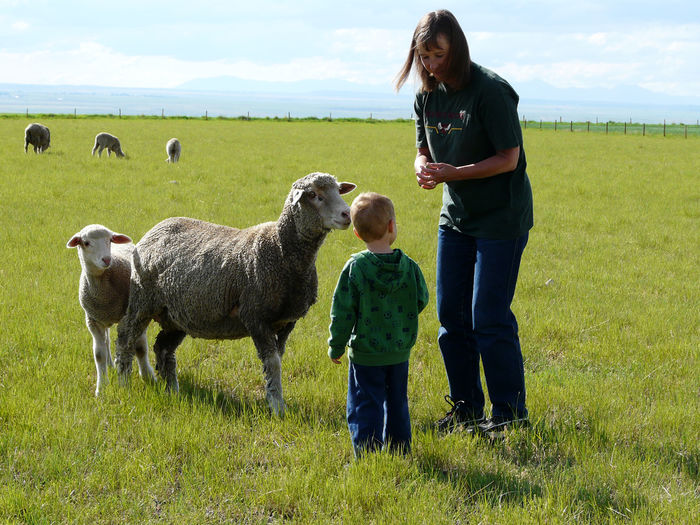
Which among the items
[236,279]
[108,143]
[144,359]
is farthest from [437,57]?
[108,143]

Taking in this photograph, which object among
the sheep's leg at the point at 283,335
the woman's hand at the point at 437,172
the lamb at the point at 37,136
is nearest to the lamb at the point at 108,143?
the lamb at the point at 37,136

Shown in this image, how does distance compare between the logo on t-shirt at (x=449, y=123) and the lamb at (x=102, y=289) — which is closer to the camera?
the logo on t-shirt at (x=449, y=123)

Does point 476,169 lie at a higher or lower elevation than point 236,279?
higher

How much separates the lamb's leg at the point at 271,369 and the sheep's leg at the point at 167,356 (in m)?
1.05

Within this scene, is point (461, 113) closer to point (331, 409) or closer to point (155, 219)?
point (331, 409)

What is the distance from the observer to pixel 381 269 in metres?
3.68

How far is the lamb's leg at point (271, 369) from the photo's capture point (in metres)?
4.71

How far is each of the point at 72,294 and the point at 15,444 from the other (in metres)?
3.72

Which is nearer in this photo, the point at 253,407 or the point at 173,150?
the point at 253,407

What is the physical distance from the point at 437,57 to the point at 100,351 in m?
3.39

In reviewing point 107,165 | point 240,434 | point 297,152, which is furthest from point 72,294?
point 297,152

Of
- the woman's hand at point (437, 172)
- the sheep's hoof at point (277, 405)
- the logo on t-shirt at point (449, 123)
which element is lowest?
the sheep's hoof at point (277, 405)

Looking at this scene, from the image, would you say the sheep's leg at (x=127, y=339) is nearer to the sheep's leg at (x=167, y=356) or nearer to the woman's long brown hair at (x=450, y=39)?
the sheep's leg at (x=167, y=356)

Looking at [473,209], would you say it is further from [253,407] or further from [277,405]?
[253,407]
